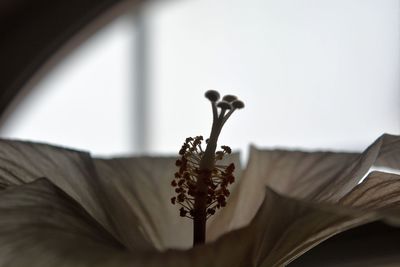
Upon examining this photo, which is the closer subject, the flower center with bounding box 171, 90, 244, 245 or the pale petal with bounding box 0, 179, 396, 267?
the pale petal with bounding box 0, 179, 396, 267

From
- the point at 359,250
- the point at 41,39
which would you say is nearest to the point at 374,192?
the point at 359,250

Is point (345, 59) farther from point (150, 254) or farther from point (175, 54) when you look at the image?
point (150, 254)

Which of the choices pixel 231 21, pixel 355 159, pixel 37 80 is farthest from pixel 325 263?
Result: pixel 231 21

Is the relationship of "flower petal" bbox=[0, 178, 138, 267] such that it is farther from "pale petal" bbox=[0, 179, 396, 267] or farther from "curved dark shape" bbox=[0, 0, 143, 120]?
"curved dark shape" bbox=[0, 0, 143, 120]

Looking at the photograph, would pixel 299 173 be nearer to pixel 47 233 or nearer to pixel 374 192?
pixel 374 192

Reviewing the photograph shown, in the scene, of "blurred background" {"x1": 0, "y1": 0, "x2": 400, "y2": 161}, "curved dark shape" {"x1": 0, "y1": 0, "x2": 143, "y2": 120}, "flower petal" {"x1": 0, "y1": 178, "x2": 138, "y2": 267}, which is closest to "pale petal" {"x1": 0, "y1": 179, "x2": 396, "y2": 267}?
"flower petal" {"x1": 0, "y1": 178, "x2": 138, "y2": 267}

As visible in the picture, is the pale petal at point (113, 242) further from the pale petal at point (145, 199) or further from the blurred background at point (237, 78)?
the blurred background at point (237, 78)
